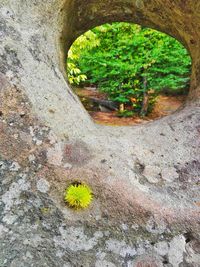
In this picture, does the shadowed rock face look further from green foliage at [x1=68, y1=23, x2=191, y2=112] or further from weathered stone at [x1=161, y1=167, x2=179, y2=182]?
green foliage at [x1=68, y1=23, x2=191, y2=112]

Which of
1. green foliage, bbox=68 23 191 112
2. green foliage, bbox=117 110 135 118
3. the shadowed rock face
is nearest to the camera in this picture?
the shadowed rock face

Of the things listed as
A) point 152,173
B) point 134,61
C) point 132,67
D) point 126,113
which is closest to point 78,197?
point 152,173

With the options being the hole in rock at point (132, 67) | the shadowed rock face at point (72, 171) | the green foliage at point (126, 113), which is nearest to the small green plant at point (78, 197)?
the shadowed rock face at point (72, 171)

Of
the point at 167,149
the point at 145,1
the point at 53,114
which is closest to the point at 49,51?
the point at 53,114

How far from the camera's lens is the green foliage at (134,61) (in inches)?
325

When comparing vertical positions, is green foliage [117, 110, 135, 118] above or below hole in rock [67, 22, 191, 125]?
below

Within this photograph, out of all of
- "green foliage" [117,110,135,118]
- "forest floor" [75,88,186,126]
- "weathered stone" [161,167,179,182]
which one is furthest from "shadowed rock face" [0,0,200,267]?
"green foliage" [117,110,135,118]

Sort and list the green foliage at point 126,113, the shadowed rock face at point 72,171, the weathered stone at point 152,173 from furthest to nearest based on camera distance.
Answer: the green foliage at point 126,113, the weathered stone at point 152,173, the shadowed rock face at point 72,171

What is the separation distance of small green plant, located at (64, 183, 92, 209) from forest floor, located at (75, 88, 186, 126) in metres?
6.32

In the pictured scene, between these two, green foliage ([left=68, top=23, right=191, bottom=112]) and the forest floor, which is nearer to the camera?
green foliage ([left=68, top=23, right=191, bottom=112])

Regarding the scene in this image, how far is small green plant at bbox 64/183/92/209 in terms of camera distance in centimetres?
172

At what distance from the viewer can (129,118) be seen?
9.19m

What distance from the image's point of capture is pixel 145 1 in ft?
10.3

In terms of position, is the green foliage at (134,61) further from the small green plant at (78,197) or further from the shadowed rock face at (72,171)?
the small green plant at (78,197)
